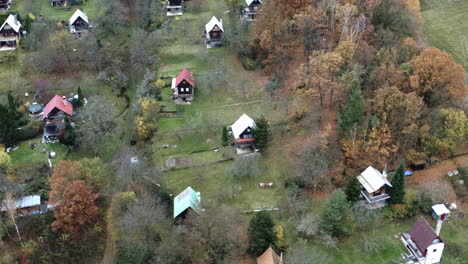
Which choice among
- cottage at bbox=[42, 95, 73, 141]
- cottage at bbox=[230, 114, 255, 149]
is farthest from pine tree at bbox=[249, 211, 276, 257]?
cottage at bbox=[42, 95, 73, 141]

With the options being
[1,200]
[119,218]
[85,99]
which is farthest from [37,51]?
[119,218]

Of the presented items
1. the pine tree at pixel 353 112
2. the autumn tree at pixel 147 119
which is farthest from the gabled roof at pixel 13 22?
the pine tree at pixel 353 112

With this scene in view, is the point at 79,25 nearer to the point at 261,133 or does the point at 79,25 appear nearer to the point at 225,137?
the point at 225,137

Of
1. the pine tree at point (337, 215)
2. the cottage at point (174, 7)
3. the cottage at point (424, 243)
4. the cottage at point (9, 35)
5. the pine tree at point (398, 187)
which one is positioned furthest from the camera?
the cottage at point (174, 7)

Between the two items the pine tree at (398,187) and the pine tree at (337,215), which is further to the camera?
the pine tree at (398,187)

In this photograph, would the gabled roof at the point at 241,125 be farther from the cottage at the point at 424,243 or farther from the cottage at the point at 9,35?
the cottage at the point at 9,35

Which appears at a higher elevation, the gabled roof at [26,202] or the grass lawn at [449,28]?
the grass lawn at [449,28]

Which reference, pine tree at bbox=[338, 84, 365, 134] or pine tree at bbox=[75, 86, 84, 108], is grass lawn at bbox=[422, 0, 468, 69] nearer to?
pine tree at bbox=[338, 84, 365, 134]

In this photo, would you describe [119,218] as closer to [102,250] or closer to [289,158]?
A: [102,250]
